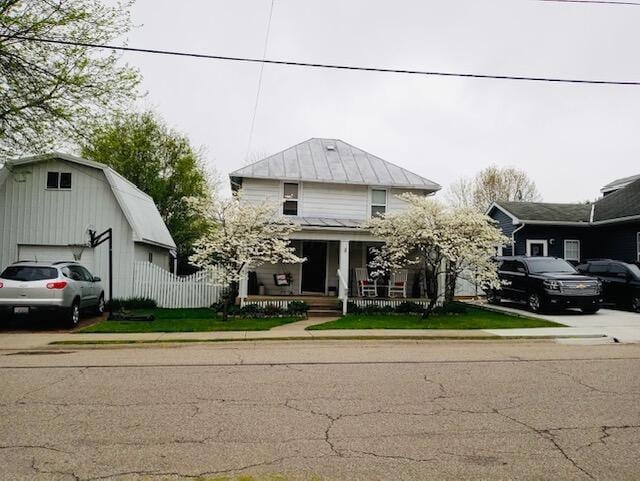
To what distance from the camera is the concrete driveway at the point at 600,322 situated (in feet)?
42.9

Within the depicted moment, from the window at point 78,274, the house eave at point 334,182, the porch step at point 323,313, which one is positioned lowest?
the porch step at point 323,313

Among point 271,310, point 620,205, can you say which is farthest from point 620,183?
point 271,310

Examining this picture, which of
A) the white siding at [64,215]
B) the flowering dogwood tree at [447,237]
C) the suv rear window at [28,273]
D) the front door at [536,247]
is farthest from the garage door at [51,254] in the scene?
the front door at [536,247]

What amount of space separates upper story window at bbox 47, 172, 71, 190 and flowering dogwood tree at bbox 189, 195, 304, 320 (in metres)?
5.94

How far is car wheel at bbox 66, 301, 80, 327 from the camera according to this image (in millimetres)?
13719

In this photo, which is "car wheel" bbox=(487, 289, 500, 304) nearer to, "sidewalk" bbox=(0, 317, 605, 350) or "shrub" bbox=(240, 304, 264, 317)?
"sidewalk" bbox=(0, 317, 605, 350)

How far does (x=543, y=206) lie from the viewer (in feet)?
93.2

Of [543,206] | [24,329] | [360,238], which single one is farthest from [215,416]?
[543,206]

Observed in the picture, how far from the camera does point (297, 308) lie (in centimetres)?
1723

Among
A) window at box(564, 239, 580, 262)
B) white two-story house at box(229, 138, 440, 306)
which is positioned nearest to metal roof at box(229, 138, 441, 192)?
white two-story house at box(229, 138, 440, 306)

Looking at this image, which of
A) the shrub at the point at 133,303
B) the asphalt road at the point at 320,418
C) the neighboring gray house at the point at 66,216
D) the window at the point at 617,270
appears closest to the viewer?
the asphalt road at the point at 320,418

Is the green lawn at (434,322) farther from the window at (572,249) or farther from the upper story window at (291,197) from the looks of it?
the window at (572,249)

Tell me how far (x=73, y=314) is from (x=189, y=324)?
3.21 metres

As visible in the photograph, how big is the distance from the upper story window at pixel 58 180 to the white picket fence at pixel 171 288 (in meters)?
4.10
